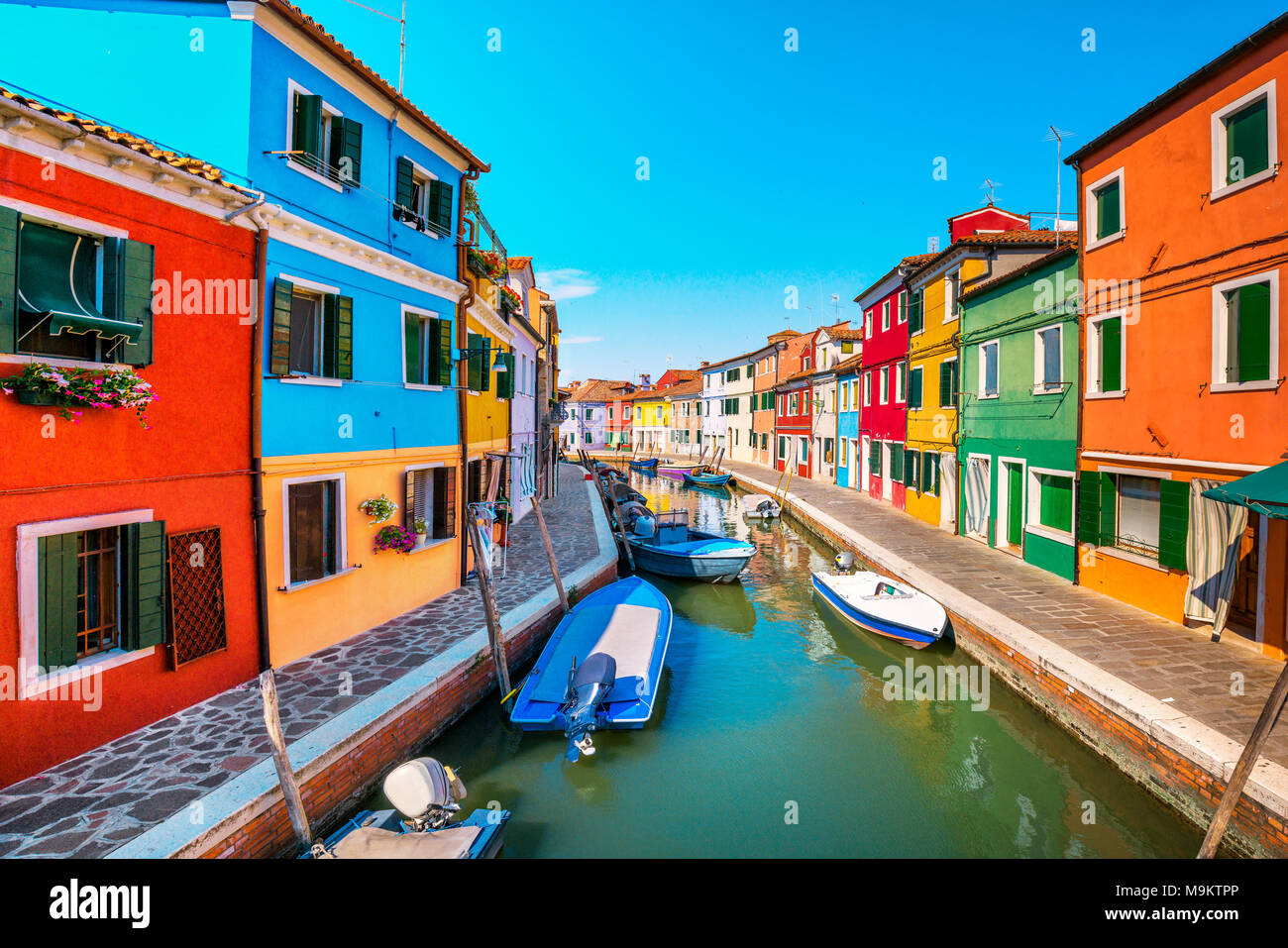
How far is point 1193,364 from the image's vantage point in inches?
381

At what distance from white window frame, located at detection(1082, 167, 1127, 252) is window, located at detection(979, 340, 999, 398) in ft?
15.5

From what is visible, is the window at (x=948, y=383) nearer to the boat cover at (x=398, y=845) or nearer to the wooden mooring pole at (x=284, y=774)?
the boat cover at (x=398, y=845)

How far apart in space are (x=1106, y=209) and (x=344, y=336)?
1388cm

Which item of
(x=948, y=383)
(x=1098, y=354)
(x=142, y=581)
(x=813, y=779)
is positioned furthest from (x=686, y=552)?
(x=142, y=581)

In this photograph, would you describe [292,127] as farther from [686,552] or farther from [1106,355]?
[1106,355]

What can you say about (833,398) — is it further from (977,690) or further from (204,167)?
(204,167)

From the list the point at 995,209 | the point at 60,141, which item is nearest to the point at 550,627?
the point at 60,141

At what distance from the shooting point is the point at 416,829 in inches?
223

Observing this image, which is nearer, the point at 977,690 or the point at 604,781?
the point at 604,781

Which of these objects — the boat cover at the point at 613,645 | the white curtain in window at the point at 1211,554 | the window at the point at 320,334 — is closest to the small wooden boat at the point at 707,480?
the boat cover at the point at 613,645

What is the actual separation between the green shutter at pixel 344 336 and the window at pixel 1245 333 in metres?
12.9

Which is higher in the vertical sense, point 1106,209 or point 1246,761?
point 1106,209

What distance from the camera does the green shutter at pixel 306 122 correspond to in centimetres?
820
